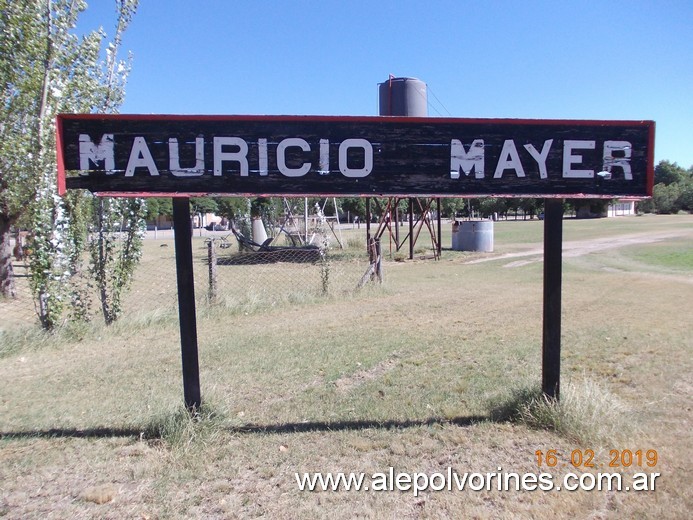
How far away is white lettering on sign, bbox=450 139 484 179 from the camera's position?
11.8 ft

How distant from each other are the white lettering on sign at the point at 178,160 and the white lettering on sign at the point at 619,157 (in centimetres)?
306

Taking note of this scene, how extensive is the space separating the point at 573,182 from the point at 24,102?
362 inches

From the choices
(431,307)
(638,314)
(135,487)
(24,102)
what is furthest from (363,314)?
(24,102)

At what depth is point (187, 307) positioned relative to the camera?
12.1ft

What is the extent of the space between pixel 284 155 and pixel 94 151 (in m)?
1.40

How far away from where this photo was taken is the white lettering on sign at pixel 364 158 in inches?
140

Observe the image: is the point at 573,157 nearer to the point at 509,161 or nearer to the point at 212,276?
the point at 509,161

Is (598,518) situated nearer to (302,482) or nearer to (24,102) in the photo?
(302,482)

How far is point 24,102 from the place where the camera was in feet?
27.7

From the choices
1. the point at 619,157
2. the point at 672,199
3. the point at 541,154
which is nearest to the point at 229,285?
the point at 541,154

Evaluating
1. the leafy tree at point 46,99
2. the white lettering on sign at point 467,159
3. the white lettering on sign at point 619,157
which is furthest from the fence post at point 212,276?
the white lettering on sign at point 619,157

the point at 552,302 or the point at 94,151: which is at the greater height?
the point at 94,151

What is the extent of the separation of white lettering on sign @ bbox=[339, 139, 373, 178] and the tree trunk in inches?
429

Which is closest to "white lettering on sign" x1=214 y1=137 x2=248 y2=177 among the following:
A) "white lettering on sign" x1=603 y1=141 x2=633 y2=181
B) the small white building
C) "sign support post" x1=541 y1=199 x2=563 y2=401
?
"sign support post" x1=541 y1=199 x2=563 y2=401
